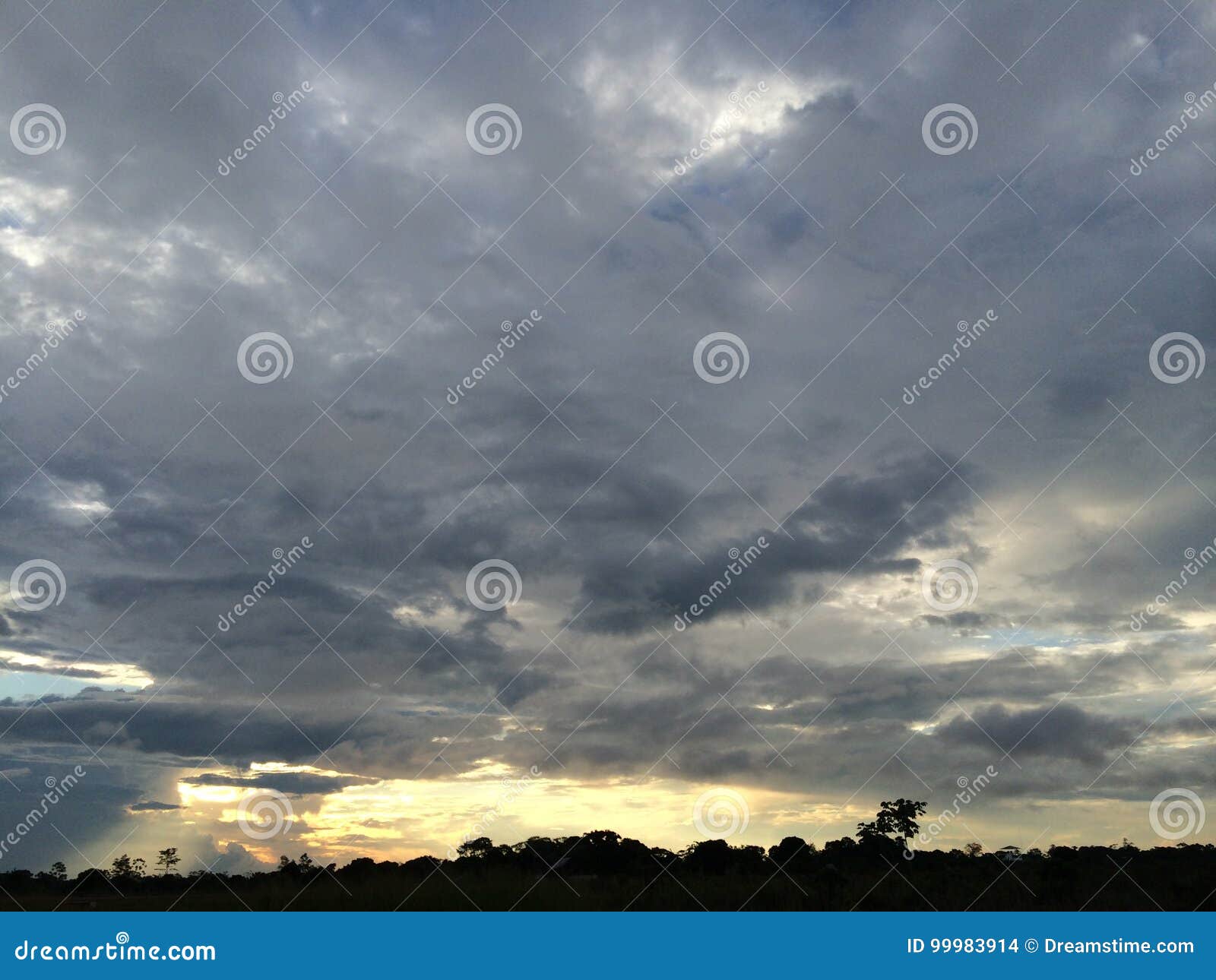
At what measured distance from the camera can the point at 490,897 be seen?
118 ft

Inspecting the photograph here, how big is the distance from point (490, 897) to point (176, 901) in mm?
13166

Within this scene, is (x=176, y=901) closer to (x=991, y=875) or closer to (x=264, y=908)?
(x=264, y=908)

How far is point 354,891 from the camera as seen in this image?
35625 millimetres

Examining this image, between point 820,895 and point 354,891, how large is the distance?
1716 cm

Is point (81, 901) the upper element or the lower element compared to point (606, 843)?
lower

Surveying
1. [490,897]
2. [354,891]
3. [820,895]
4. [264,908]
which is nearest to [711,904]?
[820,895]

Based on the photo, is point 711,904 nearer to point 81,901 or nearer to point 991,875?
point 991,875

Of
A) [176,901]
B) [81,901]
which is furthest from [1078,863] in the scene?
[81,901]
